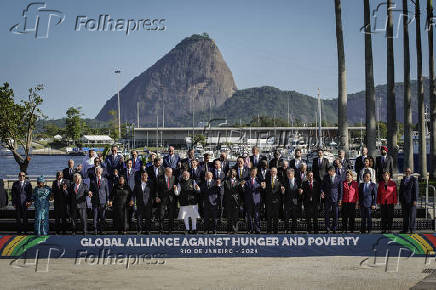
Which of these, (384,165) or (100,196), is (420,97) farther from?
(100,196)

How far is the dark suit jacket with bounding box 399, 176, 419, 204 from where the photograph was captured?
14594 millimetres

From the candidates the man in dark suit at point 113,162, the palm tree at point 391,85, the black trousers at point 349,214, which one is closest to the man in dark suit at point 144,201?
the man in dark suit at point 113,162

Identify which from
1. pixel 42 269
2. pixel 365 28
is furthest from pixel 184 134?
pixel 42 269

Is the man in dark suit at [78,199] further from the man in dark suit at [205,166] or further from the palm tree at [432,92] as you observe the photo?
the palm tree at [432,92]

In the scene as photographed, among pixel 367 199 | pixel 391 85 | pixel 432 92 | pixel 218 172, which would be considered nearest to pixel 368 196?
pixel 367 199

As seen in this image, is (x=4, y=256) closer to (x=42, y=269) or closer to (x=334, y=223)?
(x=42, y=269)

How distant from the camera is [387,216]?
48.8 feet

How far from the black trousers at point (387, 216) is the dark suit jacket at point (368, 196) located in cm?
39

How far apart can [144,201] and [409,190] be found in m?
7.18

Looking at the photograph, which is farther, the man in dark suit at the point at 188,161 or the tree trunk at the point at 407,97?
the tree trunk at the point at 407,97

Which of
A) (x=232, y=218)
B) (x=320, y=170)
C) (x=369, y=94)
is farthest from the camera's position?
(x=369, y=94)

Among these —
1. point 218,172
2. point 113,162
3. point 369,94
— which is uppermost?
point 369,94

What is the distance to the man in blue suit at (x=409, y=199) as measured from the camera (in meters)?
14.6

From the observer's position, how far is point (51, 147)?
525 ft
